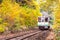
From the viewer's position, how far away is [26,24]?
132 ft

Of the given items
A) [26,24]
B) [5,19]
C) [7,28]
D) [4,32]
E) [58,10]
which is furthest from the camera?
[26,24]

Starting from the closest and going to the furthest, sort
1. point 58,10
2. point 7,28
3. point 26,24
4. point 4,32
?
1. point 58,10
2. point 4,32
3. point 7,28
4. point 26,24

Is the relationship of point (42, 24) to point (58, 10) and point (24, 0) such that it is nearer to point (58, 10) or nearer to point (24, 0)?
point (24, 0)

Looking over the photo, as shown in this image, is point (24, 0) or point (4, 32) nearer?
point (4, 32)

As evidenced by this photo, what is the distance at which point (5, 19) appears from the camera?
101 ft

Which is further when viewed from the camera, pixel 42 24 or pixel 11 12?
pixel 42 24

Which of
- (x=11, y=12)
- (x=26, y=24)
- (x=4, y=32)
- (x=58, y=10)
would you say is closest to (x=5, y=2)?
(x=11, y=12)

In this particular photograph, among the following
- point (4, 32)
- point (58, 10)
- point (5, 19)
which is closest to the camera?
point (58, 10)

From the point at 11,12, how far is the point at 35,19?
47.5 feet

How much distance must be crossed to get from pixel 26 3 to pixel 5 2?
1567cm

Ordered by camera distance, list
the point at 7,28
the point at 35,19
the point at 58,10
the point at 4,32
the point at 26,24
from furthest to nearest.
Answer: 1. the point at 35,19
2. the point at 26,24
3. the point at 7,28
4. the point at 4,32
5. the point at 58,10

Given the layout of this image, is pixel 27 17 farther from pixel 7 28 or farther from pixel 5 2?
pixel 7 28

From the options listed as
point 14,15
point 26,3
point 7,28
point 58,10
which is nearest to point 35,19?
point 26,3

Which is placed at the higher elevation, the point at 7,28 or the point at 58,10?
the point at 58,10
